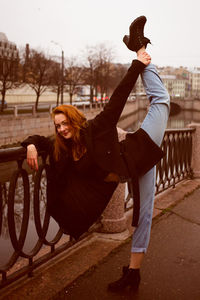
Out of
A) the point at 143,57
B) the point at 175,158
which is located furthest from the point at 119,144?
the point at 175,158

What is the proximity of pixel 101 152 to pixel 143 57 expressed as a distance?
677 millimetres

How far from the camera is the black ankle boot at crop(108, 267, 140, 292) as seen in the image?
262cm

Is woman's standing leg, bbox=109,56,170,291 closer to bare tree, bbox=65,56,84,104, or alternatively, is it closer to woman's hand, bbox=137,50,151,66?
woman's hand, bbox=137,50,151,66

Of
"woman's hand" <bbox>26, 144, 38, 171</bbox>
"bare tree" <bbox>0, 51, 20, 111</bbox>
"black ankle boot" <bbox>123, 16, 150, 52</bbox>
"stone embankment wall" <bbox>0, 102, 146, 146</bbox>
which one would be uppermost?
"bare tree" <bbox>0, 51, 20, 111</bbox>

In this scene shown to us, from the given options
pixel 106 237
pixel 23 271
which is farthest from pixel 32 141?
pixel 106 237

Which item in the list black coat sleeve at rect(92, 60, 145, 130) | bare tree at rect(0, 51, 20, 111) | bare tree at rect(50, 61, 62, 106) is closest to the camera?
black coat sleeve at rect(92, 60, 145, 130)

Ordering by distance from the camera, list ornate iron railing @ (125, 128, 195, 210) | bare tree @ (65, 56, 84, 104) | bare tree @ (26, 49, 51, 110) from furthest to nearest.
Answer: bare tree @ (65, 56, 84, 104)
bare tree @ (26, 49, 51, 110)
ornate iron railing @ (125, 128, 195, 210)

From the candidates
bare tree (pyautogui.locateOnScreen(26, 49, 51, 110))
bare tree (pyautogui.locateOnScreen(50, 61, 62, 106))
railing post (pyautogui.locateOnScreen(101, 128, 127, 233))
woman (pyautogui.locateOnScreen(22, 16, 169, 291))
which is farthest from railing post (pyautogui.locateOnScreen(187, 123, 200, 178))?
bare tree (pyautogui.locateOnScreen(50, 61, 62, 106))

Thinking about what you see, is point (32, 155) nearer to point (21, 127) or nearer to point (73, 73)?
point (21, 127)

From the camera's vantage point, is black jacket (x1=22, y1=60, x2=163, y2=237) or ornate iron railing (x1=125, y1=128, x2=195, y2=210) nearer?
black jacket (x1=22, y1=60, x2=163, y2=237)

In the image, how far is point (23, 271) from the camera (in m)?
2.79

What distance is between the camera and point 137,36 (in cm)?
229

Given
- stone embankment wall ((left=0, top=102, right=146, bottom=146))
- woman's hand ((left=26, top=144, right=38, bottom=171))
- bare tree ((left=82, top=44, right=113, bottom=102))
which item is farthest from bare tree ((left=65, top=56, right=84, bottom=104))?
woman's hand ((left=26, top=144, right=38, bottom=171))

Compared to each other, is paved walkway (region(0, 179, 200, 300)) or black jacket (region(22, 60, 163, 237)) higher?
black jacket (region(22, 60, 163, 237))
